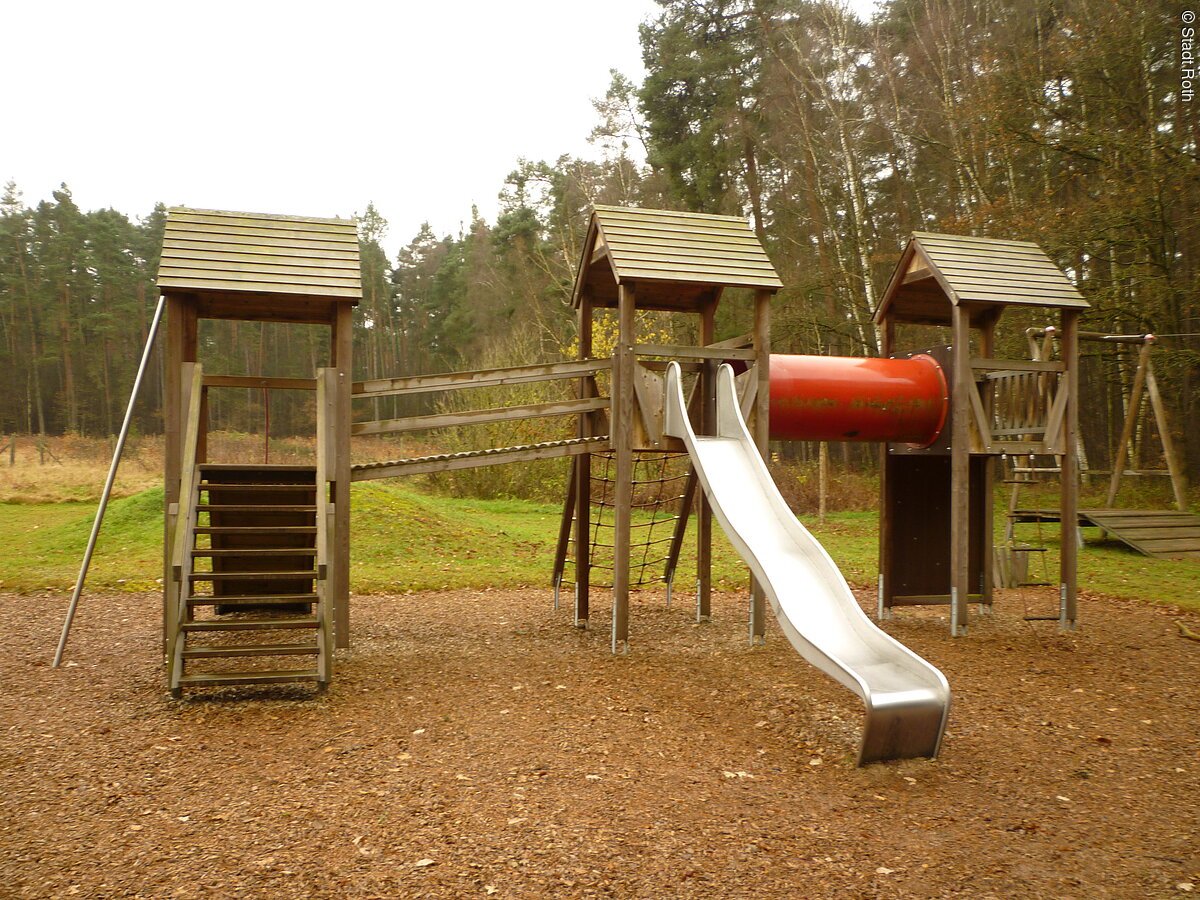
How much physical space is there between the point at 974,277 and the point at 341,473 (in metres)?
6.10

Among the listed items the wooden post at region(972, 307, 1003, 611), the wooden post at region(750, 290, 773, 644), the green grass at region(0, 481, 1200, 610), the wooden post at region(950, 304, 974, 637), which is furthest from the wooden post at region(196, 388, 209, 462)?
the wooden post at region(972, 307, 1003, 611)

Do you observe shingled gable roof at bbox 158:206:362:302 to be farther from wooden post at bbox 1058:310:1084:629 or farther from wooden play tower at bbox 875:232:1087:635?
wooden post at bbox 1058:310:1084:629

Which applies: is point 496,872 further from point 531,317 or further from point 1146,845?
point 531,317

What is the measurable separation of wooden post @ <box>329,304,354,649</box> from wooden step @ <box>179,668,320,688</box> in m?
1.14

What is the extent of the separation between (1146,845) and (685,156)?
21.9 m

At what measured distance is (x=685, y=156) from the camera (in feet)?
77.3

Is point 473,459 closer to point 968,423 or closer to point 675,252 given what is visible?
point 675,252

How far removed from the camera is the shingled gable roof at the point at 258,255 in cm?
691

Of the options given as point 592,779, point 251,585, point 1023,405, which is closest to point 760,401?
point 1023,405

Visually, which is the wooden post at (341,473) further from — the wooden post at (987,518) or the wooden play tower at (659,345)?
the wooden post at (987,518)

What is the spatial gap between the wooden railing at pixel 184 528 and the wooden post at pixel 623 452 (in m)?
3.28

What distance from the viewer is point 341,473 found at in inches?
281

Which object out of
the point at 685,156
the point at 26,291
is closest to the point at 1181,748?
the point at 685,156

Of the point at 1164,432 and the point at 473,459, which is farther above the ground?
the point at 1164,432
